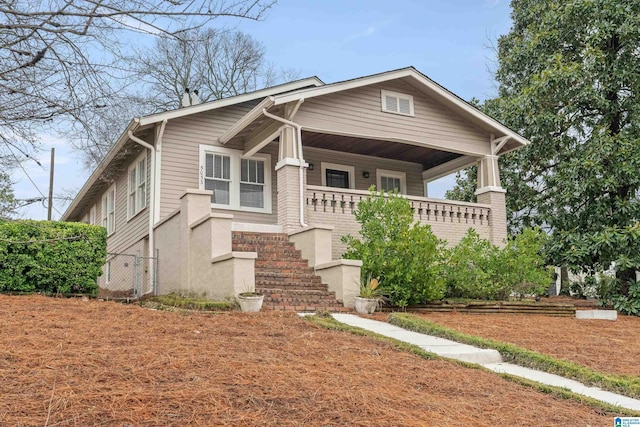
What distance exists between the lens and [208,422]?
3.80 metres

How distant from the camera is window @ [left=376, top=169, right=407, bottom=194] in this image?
690 inches

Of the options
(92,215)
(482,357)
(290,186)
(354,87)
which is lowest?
(482,357)

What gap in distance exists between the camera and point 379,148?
1672cm

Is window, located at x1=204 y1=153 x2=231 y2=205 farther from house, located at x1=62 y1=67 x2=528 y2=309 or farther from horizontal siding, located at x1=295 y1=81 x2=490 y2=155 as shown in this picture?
horizontal siding, located at x1=295 y1=81 x2=490 y2=155

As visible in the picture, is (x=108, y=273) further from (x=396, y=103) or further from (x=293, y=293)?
(x=293, y=293)

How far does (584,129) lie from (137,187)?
473 inches

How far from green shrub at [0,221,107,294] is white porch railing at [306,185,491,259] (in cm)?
447

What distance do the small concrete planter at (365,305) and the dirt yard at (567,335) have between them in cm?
90

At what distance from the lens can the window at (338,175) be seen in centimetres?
1672

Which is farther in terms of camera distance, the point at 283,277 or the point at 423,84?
the point at 423,84

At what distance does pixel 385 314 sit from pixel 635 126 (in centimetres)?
936

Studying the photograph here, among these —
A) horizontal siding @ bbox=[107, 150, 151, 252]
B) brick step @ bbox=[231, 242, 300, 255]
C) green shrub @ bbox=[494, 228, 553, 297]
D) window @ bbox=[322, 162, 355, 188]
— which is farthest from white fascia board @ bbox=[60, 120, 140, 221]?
green shrub @ bbox=[494, 228, 553, 297]

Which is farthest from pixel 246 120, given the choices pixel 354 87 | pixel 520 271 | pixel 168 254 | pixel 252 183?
pixel 520 271

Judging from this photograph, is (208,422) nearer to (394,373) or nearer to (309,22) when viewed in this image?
(394,373)
